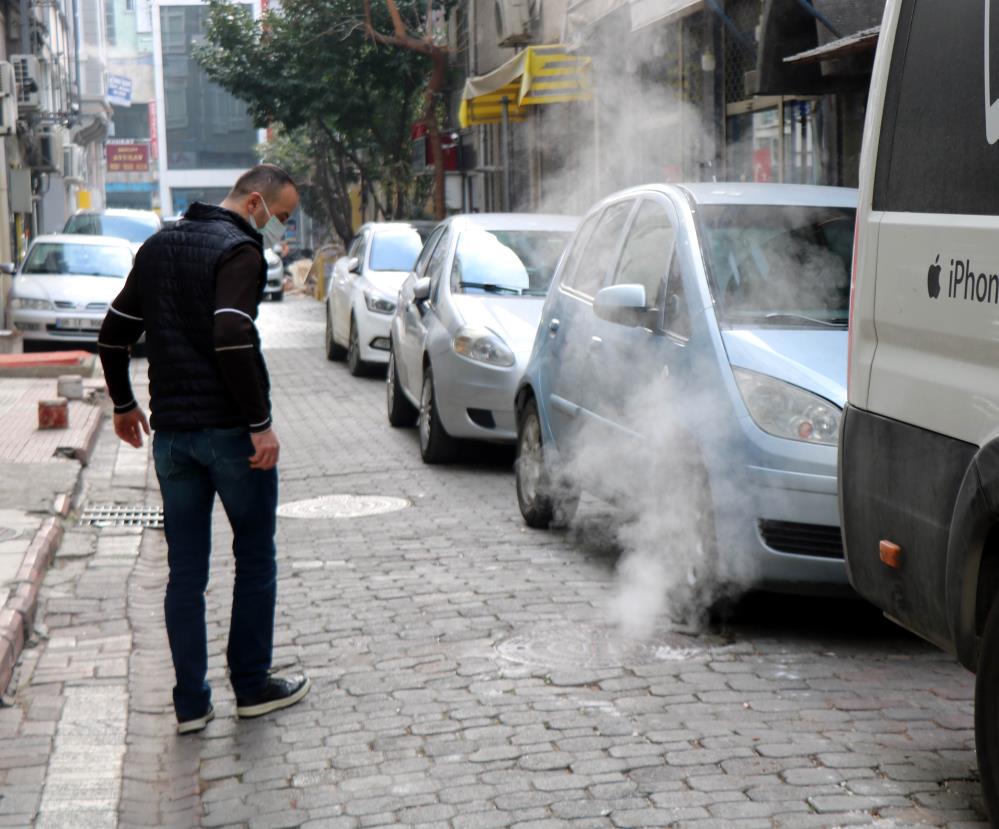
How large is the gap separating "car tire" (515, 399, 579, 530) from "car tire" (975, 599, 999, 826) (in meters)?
4.12

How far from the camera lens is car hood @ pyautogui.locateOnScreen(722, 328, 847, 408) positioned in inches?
225

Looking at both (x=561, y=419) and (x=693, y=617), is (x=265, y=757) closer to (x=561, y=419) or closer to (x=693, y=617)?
(x=693, y=617)

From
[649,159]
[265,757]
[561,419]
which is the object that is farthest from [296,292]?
[265,757]

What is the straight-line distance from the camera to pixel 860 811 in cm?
407

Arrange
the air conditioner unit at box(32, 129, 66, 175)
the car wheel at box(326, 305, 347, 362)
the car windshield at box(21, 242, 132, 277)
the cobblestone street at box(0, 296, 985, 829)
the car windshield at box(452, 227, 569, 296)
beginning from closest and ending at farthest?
1. the cobblestone street at box(0, 296, 985, 829)
2. the car windshield at box(452, 227, 569, 296)
3. the car wheel at box(326, 305, 347, 362)
4. the car windshield at box(21, 242, 132, 277)
5. the air conditioner unit at box(32, 129, 66, 175)

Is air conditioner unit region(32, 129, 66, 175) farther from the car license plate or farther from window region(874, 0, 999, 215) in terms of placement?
window region(874, 0, 999, 215)

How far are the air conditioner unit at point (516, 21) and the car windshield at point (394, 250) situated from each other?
7690 mm

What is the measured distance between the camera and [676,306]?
6.50 m

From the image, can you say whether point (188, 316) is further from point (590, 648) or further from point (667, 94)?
point (667, 94)

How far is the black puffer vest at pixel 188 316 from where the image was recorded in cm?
485

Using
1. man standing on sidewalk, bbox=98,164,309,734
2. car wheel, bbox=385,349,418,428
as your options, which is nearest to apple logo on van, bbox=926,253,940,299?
man standing on sidewalk, bbox=98,164,309,734

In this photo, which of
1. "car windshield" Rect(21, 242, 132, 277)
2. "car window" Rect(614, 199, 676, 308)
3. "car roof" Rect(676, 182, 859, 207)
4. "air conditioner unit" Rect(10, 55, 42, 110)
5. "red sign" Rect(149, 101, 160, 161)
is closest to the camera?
"car window" Rect(614, 199, 676, 308)

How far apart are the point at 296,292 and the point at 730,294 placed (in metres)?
36.1

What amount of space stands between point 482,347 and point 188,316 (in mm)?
5259
